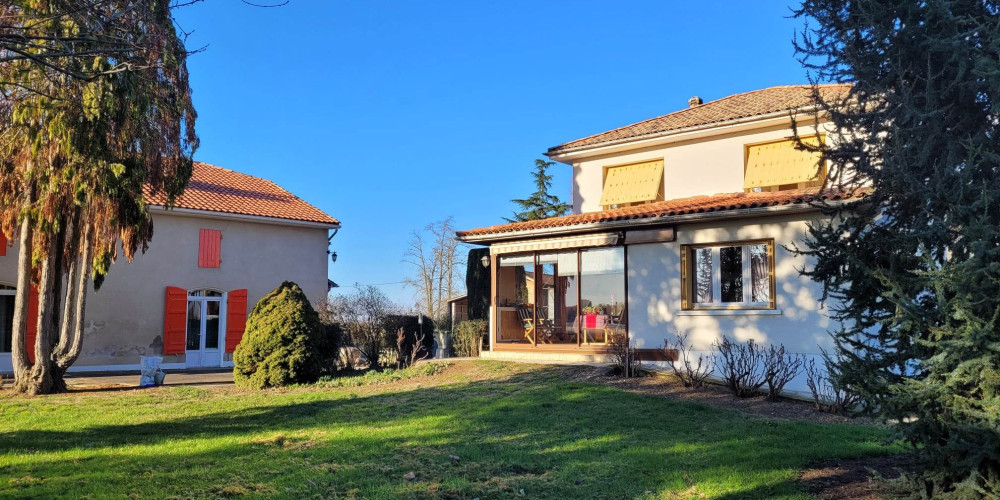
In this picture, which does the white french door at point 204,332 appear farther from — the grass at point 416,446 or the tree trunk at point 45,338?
the grass at point 416,446

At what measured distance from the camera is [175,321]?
24.6m

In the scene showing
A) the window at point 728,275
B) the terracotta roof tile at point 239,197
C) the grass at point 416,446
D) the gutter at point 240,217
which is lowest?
the grass at point 416,446

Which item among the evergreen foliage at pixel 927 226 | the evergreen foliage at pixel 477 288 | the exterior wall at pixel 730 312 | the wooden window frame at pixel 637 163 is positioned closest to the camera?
the evergreen foliage at pixel 927 226

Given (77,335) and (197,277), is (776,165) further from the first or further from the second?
(197,277)

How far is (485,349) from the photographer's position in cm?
2217

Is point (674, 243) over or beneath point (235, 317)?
over

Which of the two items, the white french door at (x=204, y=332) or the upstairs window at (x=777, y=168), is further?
the white french door at (x=204, y=332)

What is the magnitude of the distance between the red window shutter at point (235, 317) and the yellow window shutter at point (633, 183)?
13978mm

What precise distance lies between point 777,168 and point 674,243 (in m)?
3.20

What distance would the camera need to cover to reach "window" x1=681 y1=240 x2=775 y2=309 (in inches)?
614

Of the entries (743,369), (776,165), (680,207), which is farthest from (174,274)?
(776,165)

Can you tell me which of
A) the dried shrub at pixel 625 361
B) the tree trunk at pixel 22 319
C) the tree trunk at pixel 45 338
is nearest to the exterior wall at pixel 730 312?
the dried shrub at pixel 625 361

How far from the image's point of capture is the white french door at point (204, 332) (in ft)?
83.7

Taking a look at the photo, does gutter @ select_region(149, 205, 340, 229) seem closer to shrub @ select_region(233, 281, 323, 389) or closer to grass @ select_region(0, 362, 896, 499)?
shrub @ select_region(233, 281, 323, 389)
